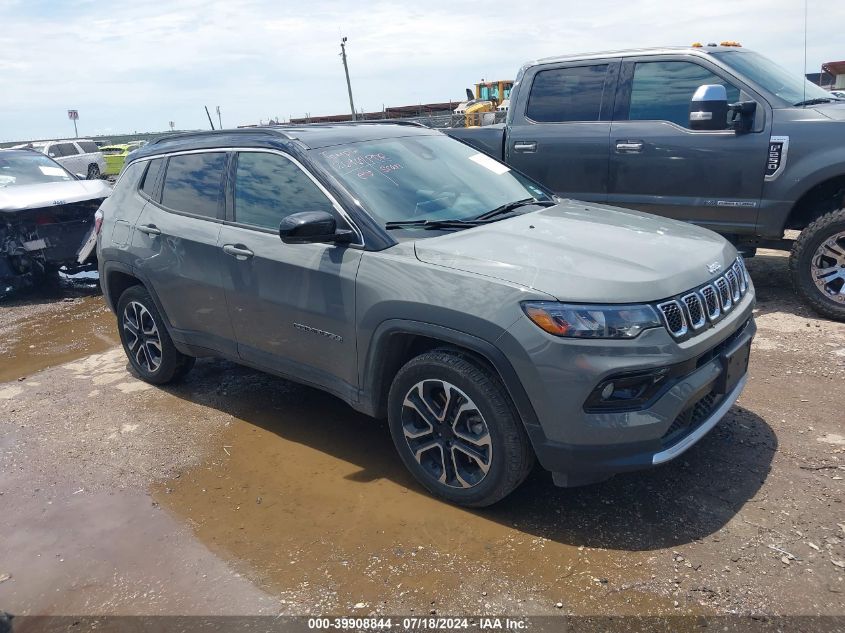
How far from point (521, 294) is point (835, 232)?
3791 millimetres

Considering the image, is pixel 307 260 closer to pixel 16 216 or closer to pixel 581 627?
pixel 581 627

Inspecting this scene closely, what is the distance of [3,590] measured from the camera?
3.05 m

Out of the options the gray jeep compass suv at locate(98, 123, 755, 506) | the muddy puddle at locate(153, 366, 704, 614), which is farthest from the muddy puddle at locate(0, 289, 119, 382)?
the muddy puddle at locate(153, 366, 704, 614)

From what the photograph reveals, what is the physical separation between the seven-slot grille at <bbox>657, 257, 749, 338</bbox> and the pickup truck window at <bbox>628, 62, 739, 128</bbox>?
2.96 meters

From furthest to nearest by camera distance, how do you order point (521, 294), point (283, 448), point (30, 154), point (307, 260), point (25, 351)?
point (30, 154), point (25, 351), point (283, 448), point (307, 260), point (521, 294)

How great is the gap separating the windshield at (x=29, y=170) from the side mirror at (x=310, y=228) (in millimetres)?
7274

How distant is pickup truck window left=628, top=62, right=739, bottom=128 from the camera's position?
232 inches

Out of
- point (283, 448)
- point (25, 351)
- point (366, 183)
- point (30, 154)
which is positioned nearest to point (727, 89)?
point (366, 183)

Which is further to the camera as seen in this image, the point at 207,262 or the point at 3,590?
the point at 207,262

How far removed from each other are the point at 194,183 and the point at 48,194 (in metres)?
5.25

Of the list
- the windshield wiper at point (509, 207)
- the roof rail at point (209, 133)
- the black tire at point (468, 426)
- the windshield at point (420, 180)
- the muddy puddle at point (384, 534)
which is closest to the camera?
the muddy puddle at point (384, 534)

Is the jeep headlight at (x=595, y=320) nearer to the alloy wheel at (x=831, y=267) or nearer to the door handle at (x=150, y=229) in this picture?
the door handle at (x=150, y=229)

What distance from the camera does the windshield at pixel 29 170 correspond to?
903 cm

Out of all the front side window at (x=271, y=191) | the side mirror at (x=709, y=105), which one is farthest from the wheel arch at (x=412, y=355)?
the side mirror at (x=709, y=105)
